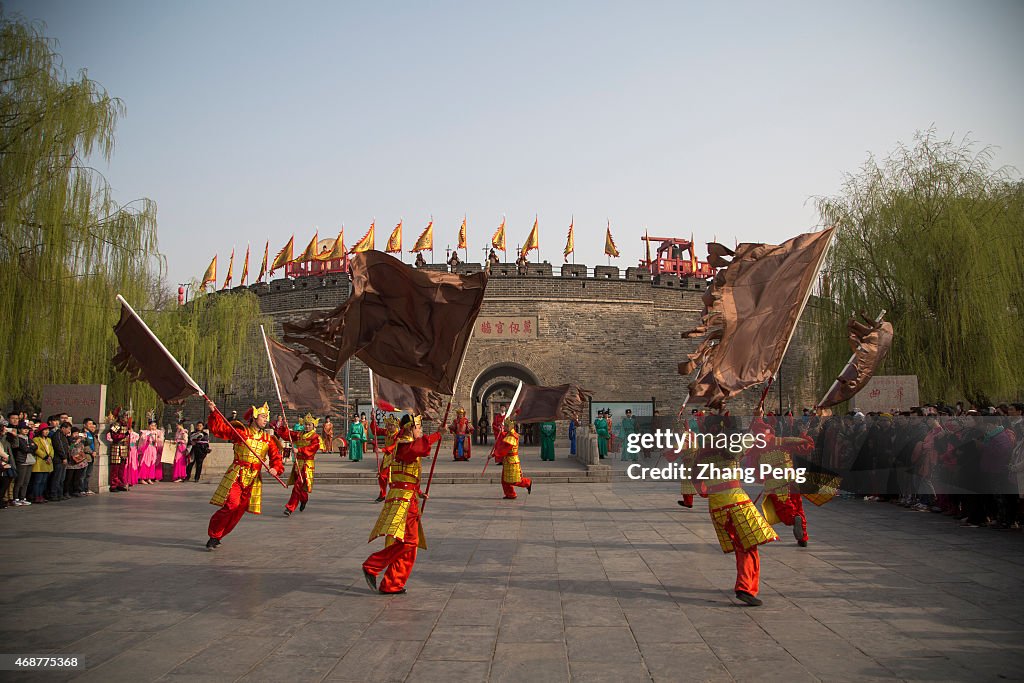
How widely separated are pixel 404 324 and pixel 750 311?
296cm

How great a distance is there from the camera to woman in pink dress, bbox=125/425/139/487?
1436cm

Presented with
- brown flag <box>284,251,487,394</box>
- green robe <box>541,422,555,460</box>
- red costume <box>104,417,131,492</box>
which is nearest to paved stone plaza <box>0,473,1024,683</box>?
brown flag <box>284,251,487,394</box>

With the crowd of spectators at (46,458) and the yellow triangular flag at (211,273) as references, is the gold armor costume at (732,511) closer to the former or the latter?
the crowd of spectators at (46,458)

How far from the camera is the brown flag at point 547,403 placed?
51.4 ft

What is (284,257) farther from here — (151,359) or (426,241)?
(151,359)

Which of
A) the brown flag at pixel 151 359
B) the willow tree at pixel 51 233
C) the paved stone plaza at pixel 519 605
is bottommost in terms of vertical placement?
the paved stone plaza at pixel 519 605

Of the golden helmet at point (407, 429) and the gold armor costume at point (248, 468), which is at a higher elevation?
the golden helmet at point (407, 429)

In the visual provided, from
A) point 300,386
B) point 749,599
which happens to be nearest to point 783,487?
point 749,599

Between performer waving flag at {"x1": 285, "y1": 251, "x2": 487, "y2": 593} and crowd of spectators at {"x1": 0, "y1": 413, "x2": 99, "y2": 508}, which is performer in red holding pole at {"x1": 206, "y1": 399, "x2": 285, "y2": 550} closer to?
performer waving flag at {"x1": 285, "y1": 251, "x2": 487, "y2": 593}

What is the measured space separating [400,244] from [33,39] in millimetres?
19552

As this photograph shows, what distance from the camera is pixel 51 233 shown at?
12531 mm

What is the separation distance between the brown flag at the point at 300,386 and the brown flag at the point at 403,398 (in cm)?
74

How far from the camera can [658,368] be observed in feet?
108

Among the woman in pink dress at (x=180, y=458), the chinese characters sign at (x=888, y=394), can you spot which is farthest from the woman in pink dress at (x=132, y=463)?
the chinese characters sign at (x=888, y=394)
